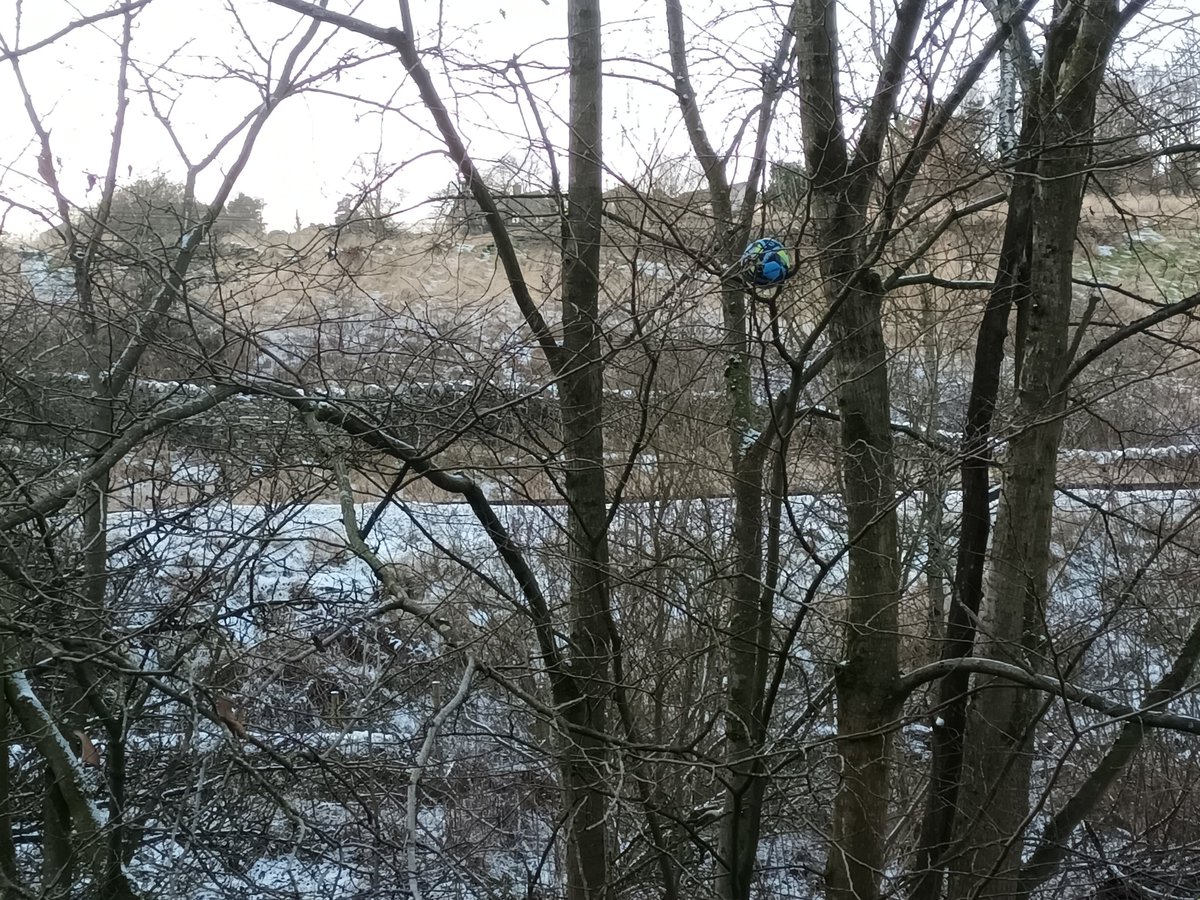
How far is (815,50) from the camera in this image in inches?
172

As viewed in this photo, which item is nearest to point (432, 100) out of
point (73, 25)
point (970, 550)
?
point (73, 25)

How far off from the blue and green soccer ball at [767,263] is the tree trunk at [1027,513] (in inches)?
81.0

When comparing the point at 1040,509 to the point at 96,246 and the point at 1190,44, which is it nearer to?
the point at 1190,44

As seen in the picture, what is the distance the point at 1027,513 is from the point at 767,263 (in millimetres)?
2793

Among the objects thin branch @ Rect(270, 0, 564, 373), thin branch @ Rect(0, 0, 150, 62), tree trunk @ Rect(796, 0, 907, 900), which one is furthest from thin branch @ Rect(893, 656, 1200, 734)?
thin branch @ Rect(0, 0, 150, 62)

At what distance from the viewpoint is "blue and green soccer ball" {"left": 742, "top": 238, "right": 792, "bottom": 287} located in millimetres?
3438

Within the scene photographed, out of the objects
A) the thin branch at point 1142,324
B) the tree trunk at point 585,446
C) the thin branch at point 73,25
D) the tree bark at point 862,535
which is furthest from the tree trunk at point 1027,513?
the thin branch at point 73,25

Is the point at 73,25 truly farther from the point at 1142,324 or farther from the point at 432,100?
the point at 1142,324

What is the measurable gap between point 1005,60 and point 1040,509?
2.60 m

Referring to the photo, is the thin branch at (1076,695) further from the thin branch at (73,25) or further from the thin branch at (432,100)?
the thin branch at (73,25)

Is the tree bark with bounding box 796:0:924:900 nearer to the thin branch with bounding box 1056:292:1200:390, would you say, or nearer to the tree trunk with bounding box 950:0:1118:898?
the tree trunk with bounding box 950:0:1118:898

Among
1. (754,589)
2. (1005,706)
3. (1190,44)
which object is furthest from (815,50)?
(1005,706)

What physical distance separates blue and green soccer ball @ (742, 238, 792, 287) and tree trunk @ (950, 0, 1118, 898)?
81.0 inches

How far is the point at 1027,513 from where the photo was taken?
5336mm
